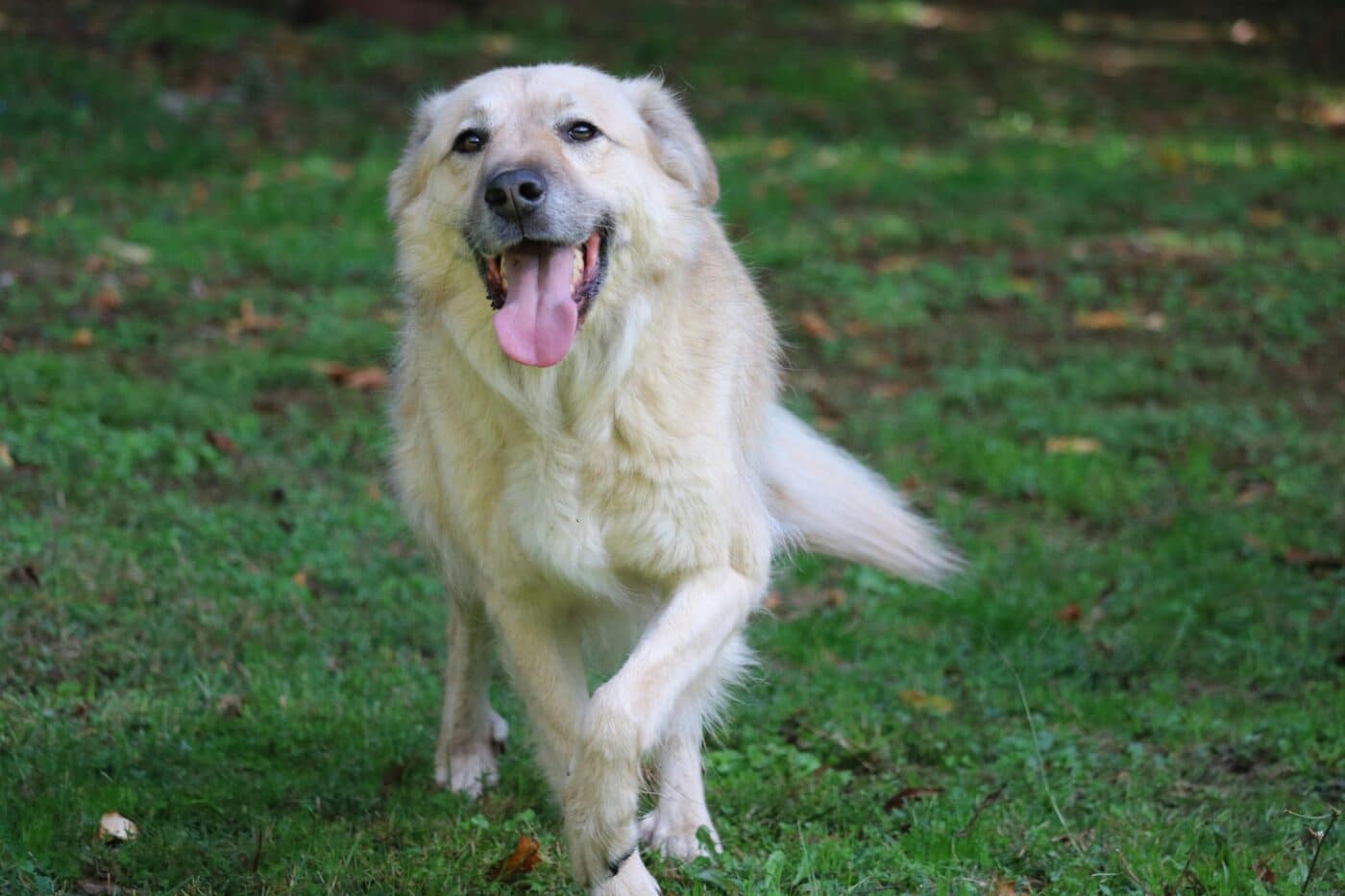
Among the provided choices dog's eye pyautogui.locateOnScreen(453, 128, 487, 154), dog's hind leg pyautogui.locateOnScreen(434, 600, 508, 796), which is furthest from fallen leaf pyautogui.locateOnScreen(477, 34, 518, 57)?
dog's eye pyautogui.locateOnScreen(453, 128, 487, 154)

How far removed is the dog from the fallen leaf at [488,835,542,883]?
0.48 feet

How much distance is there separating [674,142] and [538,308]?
72cm

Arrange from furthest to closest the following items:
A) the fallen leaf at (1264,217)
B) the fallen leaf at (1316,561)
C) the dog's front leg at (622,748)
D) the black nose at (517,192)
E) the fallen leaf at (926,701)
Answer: the fallen leaf at (1264,217) → the fallen leaf at (1316,561) → the fallen leaf at (926,701) → the black nose at (517,192) → the dog's front leg at (622,748)

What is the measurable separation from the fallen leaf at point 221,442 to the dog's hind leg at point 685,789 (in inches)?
123

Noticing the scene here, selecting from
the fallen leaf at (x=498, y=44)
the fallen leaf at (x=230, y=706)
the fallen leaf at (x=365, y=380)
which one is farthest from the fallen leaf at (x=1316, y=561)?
the fallen leaf at (x=498, y=44)

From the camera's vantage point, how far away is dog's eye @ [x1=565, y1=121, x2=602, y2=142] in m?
3.83

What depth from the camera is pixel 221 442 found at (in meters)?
6.64

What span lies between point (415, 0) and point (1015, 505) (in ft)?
34.1

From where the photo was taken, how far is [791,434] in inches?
184

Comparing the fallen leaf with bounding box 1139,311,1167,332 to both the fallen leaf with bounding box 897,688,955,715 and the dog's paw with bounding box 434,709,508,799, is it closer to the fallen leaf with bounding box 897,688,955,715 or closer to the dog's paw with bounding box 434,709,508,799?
the fallen leaf with bounding box 897,688,955,715

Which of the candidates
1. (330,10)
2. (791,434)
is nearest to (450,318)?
(791,434)

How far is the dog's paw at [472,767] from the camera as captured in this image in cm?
443

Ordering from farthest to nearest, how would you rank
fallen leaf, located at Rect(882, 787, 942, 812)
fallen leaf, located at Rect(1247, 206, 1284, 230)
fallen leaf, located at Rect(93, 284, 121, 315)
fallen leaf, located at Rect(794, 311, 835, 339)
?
fallen leaf, located at Rect(1247, 206, 1284, 230), fallen leaf, located at Rect(794, 311, 835, 339), fallen leaf, located at Rect(93, 284, 121, 315), fallen leaf, located at Rect(882, 787, 942, 812)

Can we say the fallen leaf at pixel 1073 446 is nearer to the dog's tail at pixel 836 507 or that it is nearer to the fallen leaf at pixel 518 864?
the dog's tail at pixel 836 507
